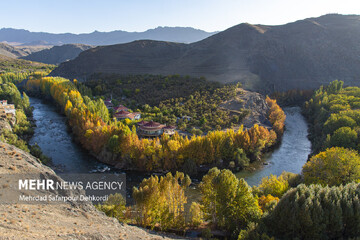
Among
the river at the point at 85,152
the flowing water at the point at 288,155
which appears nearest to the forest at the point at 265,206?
the flowing water at the point at 288,155

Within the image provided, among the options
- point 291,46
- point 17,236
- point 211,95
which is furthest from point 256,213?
point 291,46

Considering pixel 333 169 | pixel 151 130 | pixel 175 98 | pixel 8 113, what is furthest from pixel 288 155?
pixel 8 113

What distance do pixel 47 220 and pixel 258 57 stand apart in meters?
145

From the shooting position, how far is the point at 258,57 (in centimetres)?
14450

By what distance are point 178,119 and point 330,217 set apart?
52098 millimetres

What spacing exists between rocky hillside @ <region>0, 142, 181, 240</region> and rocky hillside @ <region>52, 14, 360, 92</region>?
108 meters

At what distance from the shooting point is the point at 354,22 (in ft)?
537

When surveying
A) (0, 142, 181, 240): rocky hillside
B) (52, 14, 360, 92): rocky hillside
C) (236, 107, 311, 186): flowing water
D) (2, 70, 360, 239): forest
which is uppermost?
(52, 14, 360, 92): rocky hillside

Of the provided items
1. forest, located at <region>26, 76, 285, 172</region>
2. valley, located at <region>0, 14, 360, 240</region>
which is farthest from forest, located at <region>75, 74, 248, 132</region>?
forest, located at <region>26, 76, 285, 172</region>

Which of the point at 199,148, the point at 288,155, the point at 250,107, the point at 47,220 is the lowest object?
the point at 288,155

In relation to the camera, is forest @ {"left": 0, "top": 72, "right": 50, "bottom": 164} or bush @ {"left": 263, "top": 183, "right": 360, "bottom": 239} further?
forest @ {"left": 0, "top": 72, "right": 50, "bottom": 164}

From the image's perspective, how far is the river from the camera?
47.3 meters

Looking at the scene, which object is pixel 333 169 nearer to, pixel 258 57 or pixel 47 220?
→ pixel 47 220

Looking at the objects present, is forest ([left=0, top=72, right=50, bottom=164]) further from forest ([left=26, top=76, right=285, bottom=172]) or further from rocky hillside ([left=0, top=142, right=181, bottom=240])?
rocky hillside ([left=0, top=142, right=181, bottom=240])
